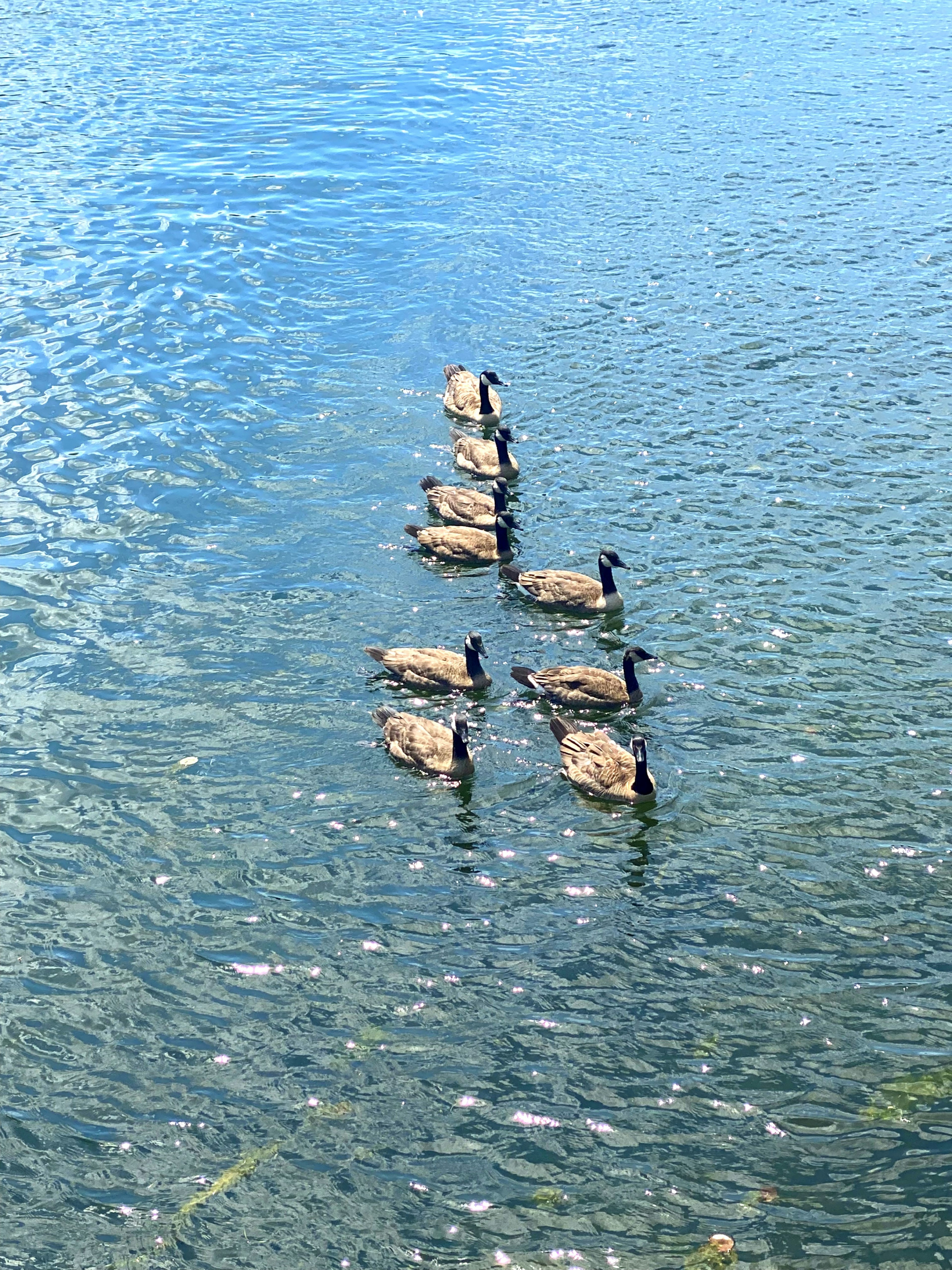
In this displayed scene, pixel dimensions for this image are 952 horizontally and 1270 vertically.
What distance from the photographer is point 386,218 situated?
144 ft

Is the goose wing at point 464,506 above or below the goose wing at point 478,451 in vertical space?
below

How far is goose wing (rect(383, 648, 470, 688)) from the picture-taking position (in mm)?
22734

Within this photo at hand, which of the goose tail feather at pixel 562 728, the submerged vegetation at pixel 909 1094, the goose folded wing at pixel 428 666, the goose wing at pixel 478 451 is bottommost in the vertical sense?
the goose tail feather at pixel 562 728

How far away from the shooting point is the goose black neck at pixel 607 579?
24516 mm

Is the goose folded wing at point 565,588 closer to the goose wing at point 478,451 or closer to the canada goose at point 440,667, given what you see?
the canada goose at point 440,667

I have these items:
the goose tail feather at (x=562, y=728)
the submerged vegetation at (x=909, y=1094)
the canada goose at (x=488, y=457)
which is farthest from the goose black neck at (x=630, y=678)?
the submerged vegetation at (x=909, y=1094)

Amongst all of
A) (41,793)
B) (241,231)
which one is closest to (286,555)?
(41,793)

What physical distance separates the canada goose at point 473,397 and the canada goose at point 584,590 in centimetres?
710

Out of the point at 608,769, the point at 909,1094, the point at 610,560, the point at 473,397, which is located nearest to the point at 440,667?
the point at 608,769

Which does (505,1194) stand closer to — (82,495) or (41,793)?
(41,793)

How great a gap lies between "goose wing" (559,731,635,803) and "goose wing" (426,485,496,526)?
7.28 m

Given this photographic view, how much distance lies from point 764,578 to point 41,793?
43.4 ft

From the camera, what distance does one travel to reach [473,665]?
22.8m

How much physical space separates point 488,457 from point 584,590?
5.66m
